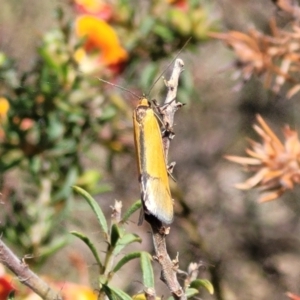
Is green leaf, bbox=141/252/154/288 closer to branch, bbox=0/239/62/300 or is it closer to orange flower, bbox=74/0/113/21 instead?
branch, bbox=0/239/62/300

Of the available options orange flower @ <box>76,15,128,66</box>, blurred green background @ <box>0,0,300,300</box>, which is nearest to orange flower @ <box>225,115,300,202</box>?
blurred green background @ <box>0,0,300,300</box>

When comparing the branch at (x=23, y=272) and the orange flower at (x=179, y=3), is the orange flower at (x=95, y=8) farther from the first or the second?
the branch at (x=23, y=272)

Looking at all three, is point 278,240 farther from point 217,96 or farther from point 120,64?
point 120,64

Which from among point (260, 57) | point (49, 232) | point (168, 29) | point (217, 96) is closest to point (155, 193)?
point (260, 57)

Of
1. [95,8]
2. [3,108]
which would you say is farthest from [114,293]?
[95,8]

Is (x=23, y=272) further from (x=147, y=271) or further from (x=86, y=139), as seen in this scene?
(x=86, y=139)

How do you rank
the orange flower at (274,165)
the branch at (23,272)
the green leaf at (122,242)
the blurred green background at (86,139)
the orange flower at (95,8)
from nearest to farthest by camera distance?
the branch at (23,272) < the green leaf at (122,242) < the orange flower at (274,165) < the blurred green background at (86,139) < the orange flower at (95,8)

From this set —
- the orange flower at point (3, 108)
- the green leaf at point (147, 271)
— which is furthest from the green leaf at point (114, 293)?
the orange flower at point (3, 108)
